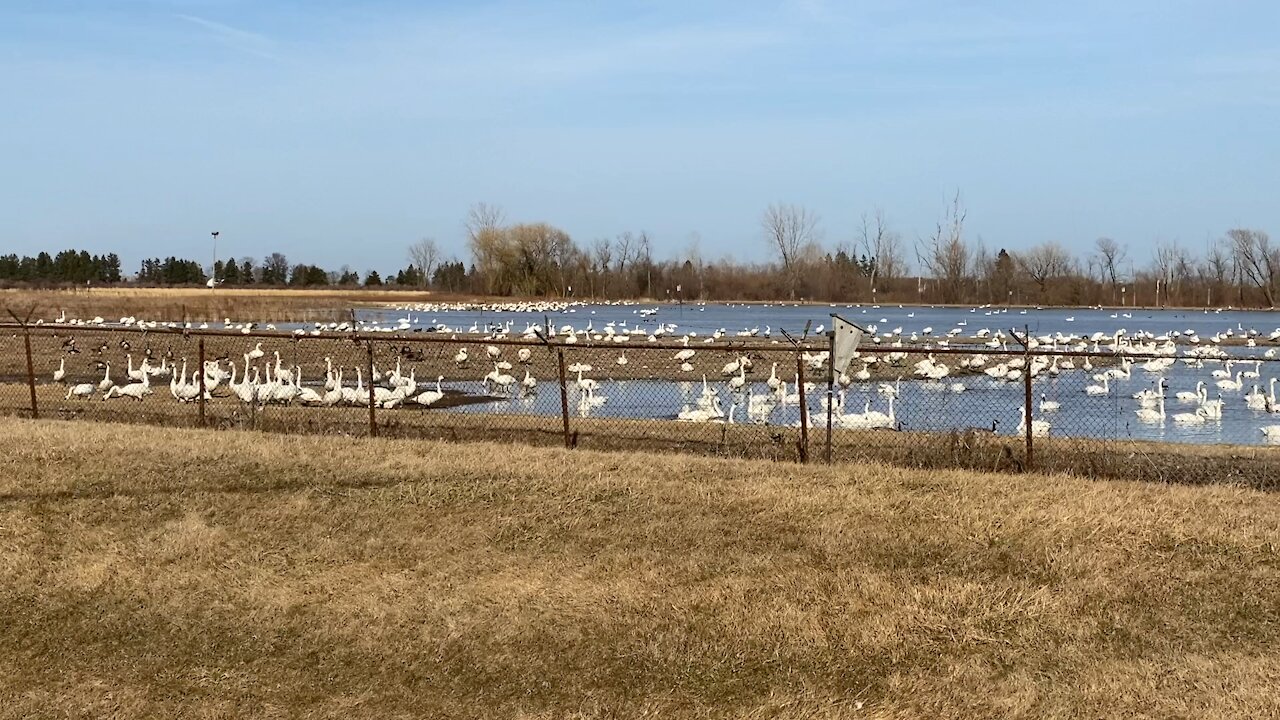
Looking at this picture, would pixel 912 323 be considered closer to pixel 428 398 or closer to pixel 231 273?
pixel 428 398

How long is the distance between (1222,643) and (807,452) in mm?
5822

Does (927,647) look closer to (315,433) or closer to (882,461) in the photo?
(882,461)

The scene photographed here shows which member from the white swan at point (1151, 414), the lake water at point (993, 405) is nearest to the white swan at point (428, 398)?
the lake water at point (993, 405)

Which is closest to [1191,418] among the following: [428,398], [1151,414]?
[1151,414]

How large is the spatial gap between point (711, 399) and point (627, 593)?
45.5 ft

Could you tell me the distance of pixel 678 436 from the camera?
52.1ft

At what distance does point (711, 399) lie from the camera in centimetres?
2214

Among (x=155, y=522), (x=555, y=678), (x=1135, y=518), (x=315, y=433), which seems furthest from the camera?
(x=315, y=433)

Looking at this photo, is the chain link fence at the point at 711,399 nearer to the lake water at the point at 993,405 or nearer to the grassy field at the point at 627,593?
the lake water at the point at 993,405

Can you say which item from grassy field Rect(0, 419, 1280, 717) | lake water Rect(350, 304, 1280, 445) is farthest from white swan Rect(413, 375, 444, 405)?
grassy field Rect(0, 419, 1280, 717)

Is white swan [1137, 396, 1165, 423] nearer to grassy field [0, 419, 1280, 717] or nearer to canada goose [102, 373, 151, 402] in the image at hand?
grassy field [0, 419, 1280, 717]

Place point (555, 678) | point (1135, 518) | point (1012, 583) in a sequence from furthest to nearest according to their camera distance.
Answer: point (1135, 518), point (1012, 583), point (555, 678)

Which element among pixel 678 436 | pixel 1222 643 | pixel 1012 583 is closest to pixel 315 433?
pixel 678 436

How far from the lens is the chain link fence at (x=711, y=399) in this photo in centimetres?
1362
